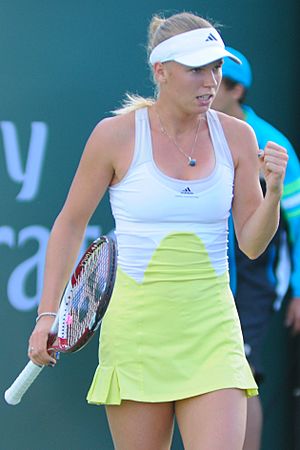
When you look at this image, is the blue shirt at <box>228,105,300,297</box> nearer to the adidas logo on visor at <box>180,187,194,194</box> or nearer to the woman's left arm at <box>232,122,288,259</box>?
the woman's left arm at <box>232,122,288,259</box>

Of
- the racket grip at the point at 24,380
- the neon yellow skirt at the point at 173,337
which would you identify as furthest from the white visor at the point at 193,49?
the racket grip at the point at 24,380

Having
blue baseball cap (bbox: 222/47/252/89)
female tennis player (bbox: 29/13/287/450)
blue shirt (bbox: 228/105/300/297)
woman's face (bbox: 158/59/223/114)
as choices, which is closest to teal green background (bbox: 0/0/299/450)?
blue baseball cap (bbox: 222/47/252/89)

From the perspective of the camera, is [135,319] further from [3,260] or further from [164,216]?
[3,260]

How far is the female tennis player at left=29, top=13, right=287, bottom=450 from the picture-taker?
10.9 feet

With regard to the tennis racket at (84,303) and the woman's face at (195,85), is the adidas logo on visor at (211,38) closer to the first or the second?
the woman's face at (195,85)

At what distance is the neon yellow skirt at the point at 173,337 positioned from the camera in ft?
10.9

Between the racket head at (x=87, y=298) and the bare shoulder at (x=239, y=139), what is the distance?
46cm

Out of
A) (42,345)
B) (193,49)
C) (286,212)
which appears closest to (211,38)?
(193,49)

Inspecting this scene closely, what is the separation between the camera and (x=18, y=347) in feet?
15.5

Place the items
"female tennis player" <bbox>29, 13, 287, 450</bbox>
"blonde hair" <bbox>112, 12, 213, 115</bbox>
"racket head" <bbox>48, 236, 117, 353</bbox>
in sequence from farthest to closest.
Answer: "blonde hair" <bbox>112, 12, 213, 115</bbox>
"female tennis player" <bbox>29, 13, 287, 450</bbox>
"racket head" <bbox>48, 236, 117, 353</bbox>

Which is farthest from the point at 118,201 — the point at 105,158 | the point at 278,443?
the point at 278,443

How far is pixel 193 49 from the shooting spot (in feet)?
11.0

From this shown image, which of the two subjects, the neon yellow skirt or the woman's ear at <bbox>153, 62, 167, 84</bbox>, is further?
the woman's ear at <bbox>153, 62, 167, 84</bbox>

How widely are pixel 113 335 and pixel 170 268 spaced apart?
0.26m
